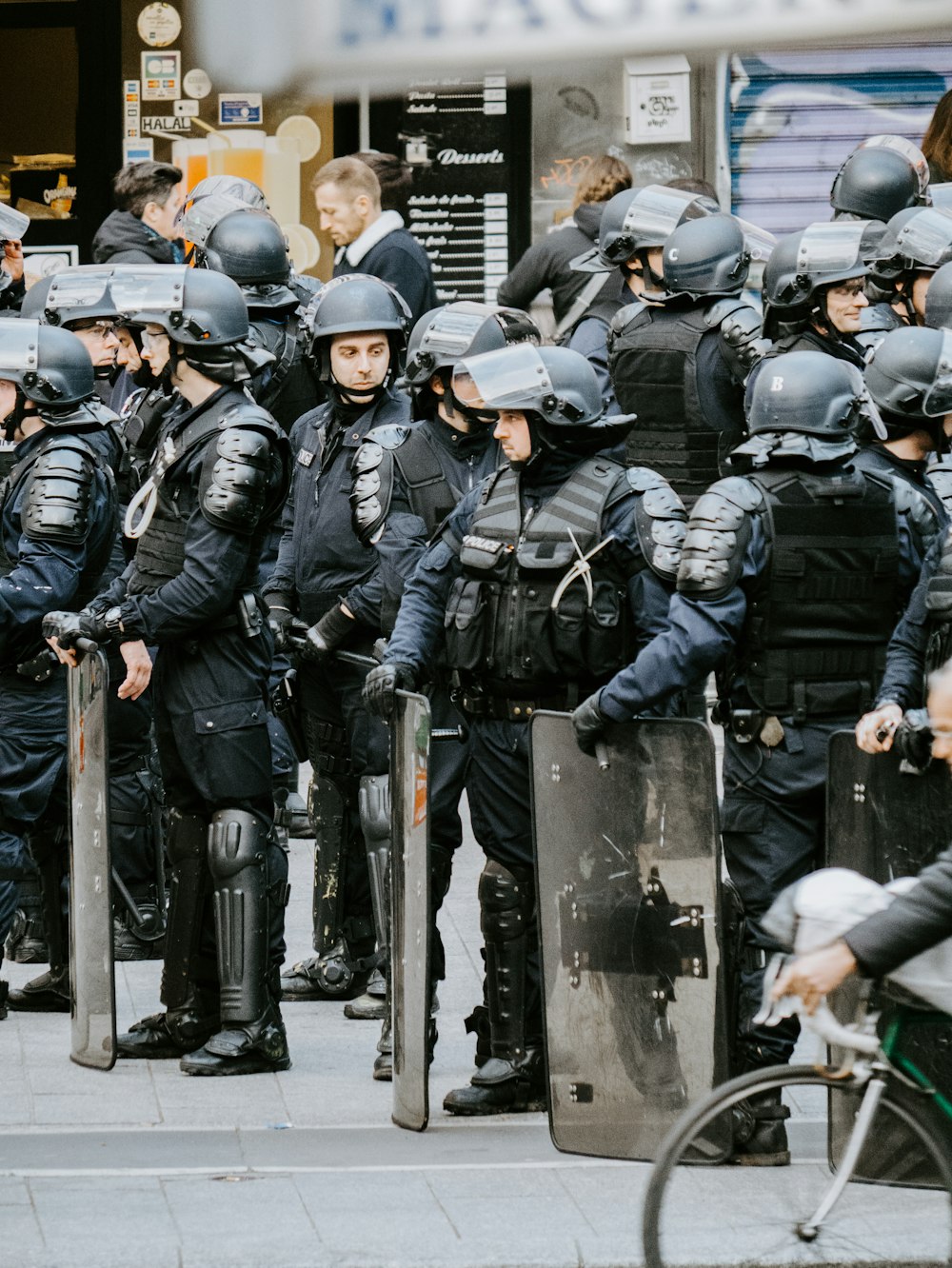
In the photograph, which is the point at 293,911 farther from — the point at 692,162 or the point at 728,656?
the point at 692,162

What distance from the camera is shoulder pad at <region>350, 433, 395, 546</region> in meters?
5.98

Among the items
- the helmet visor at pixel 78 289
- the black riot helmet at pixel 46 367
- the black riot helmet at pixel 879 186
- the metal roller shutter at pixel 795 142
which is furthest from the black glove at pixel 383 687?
the metal roller shutter at pixel 795 142

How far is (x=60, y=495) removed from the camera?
5.88 meters

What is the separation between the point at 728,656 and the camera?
490 cm

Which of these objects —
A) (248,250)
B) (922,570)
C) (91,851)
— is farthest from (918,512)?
(248,250)

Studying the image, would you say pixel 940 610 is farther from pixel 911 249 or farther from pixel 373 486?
pixel 911 249

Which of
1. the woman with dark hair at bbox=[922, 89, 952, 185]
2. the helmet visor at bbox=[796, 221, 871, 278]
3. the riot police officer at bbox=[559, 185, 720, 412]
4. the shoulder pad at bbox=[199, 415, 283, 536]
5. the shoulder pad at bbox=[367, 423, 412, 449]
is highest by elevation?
the woman with dark hair at bbox=[922, 89, 952, 185]

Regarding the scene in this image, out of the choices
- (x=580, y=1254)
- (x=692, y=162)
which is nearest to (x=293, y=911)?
(x=580, y=1254)

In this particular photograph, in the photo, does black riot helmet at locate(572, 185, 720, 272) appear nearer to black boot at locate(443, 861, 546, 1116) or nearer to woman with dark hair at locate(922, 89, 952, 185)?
woman with dark hair at locate(922, 89, 952, 185)

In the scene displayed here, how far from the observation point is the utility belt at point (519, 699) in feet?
16.7

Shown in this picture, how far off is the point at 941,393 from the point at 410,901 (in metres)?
1.91

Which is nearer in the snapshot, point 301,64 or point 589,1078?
point 301,64

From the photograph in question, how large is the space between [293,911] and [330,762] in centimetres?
132

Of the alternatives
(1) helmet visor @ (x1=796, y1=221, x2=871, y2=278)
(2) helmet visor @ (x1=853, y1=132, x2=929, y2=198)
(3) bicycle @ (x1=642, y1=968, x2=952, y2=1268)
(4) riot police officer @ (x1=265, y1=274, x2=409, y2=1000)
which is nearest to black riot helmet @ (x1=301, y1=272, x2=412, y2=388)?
(4) riot police officer @ (x1=265, y1=274, x2=409, y2=1000)
